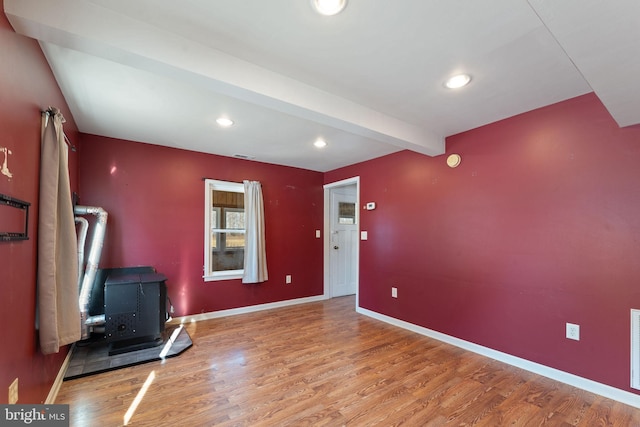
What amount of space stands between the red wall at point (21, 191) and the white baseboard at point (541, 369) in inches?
133

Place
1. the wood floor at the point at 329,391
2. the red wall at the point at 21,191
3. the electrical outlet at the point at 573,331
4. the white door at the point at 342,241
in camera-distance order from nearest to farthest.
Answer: the red wall at the point at 21,191, the wood floor at the point at 329,391, the electrical outlet at the point at 573,331, the white door at the point at 342,241

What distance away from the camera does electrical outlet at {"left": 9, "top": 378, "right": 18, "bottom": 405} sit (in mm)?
1294

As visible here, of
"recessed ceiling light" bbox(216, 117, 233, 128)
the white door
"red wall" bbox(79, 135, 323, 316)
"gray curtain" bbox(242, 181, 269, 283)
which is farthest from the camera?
the white door

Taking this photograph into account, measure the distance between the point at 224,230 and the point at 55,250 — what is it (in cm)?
243

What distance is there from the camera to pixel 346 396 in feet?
6.73

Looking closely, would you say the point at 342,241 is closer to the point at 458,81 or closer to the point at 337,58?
the point at 458,81

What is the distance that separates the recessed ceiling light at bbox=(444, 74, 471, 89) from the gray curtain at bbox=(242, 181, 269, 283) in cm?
289

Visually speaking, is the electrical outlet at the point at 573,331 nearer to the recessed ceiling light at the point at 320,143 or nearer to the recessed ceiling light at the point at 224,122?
the recessed ceiling light at the point at 320,143

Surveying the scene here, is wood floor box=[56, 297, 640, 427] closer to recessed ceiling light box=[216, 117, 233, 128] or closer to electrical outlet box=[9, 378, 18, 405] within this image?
electrical outlet box=[9, 378, 18, 405]

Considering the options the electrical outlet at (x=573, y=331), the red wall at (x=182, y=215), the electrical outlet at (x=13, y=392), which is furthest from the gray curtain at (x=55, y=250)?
the electrical outlet at (x=573, y=331)

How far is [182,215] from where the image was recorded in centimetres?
368

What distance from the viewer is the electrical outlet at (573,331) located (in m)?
→ 2.21

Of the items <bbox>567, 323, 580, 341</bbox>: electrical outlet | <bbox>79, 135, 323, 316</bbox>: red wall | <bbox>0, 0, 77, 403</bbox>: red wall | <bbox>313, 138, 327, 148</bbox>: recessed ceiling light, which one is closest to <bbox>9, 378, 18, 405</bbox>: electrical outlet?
<bbox>0, 0, 77, 403</bbox>: red wall

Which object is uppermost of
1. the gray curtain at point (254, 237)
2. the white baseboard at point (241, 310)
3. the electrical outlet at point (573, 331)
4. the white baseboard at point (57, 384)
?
the gray curtain at point (254, 237)
